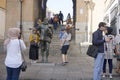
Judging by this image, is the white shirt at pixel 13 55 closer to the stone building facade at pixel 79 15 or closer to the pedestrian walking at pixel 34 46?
the pedestrian walking at pixel 34 46

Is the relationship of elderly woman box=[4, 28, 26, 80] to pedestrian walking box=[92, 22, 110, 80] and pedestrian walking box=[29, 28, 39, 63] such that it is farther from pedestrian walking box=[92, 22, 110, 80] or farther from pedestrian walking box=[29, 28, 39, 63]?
pedestrian walking box=[29, 28, 39, 63]

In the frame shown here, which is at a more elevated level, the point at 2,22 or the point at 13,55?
the point at 2,22

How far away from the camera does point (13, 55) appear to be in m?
10.6

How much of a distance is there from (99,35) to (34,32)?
7.86 m

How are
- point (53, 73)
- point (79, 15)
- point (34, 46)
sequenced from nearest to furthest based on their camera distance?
point (53, 73) → point (34, 46) → point (79, 15)

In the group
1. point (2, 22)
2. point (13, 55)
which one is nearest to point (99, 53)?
point (13, 55)

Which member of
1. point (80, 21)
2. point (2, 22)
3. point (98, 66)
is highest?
point (80, 21)

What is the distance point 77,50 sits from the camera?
2922 centimetres

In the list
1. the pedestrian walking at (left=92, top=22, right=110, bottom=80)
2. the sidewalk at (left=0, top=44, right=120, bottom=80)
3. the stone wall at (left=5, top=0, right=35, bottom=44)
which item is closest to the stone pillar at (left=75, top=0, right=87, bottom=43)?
the stone wall at (left=5, top=0, right=35, bottom=44)

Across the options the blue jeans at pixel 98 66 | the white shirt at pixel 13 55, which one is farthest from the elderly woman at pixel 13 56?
the blue jeans at pixel 98 66

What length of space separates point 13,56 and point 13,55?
0.03 m

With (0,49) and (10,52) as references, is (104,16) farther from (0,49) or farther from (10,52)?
(10,52)

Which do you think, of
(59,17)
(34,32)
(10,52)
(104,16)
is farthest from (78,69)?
(59,17)

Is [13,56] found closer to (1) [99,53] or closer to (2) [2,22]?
(1) [99,53]
